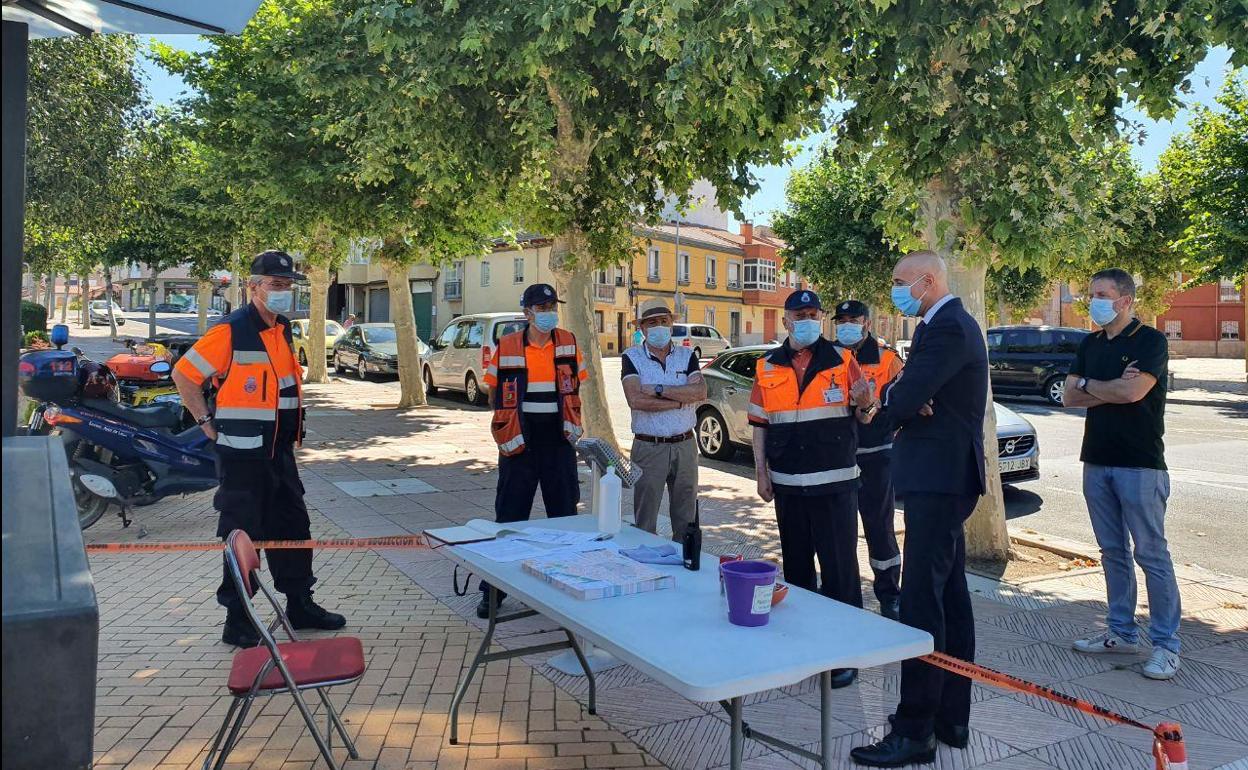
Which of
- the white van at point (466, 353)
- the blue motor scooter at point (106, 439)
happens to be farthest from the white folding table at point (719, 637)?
the white van at point (466, 353)

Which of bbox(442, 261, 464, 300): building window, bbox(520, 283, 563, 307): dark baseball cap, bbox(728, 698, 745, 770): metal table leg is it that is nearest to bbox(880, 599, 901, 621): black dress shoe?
bbox(520, 283, 563, 307): dark baseball cap

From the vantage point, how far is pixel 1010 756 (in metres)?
3.80

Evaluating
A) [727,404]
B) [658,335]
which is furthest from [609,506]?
[727,404]

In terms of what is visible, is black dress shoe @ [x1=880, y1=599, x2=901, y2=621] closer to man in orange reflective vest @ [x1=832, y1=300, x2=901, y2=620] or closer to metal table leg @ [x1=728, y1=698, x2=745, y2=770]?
man in orange reflective vest @ [x1=832, y1=300, x2=901, y2=620]

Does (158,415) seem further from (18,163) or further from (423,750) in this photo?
(18,163)

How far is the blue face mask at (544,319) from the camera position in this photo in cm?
580

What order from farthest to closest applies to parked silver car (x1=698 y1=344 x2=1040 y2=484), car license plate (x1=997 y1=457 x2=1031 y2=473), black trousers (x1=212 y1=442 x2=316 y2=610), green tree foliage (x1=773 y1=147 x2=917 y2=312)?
green tree foliage (x1=773 y1=147 x2=917 y2=312), parked silver car (x1=698 y1=344 x2=1040 y2=484), car license plate (x1=997 y1=457 x2=1031 y2=473), black trousers (x1=212 y1=442 x2=316 y2=610)

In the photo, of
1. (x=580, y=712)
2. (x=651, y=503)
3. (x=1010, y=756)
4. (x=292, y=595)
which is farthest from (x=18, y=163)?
(x=651, y=503)

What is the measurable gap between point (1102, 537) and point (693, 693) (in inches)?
142

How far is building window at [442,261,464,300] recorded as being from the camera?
166 feet

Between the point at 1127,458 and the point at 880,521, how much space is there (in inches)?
57.7

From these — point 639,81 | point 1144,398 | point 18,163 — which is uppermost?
point 639,81

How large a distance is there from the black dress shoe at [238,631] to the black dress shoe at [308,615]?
0.90ft

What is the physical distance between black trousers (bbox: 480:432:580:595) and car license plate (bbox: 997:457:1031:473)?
565 cm
